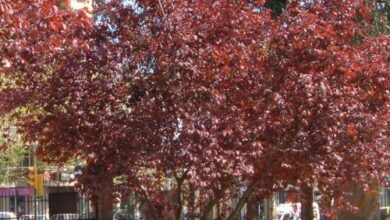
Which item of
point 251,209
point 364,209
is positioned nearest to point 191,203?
point 251,209

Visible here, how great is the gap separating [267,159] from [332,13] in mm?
2088

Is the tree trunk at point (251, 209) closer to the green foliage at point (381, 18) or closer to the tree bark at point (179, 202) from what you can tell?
the tree bark at point (179, 202)

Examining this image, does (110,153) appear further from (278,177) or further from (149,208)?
(278,177)

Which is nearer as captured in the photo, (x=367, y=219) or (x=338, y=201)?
(x=338, y=201)

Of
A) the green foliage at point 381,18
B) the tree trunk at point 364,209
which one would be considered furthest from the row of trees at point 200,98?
the tree trunk at point 364,209

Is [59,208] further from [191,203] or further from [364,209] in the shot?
[191,203]

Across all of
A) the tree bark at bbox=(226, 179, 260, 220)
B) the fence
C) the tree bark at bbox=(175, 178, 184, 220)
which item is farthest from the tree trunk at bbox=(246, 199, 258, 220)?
the fence

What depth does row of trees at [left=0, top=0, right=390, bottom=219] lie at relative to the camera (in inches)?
328

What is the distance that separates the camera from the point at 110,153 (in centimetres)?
849

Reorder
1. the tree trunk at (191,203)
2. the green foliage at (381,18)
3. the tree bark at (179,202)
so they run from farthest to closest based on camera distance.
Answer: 1. the green foliage at (381,18)
2. the tree trunk at (191,203)
3. the tree bark at (179,202)

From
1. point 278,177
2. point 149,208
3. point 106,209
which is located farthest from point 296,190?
point 106,209

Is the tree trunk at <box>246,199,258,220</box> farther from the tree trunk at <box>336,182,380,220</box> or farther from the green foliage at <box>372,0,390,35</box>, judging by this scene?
the green foliage at <box>372,0,390,35</box>

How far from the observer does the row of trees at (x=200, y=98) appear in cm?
833

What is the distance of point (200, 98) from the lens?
8500mm
